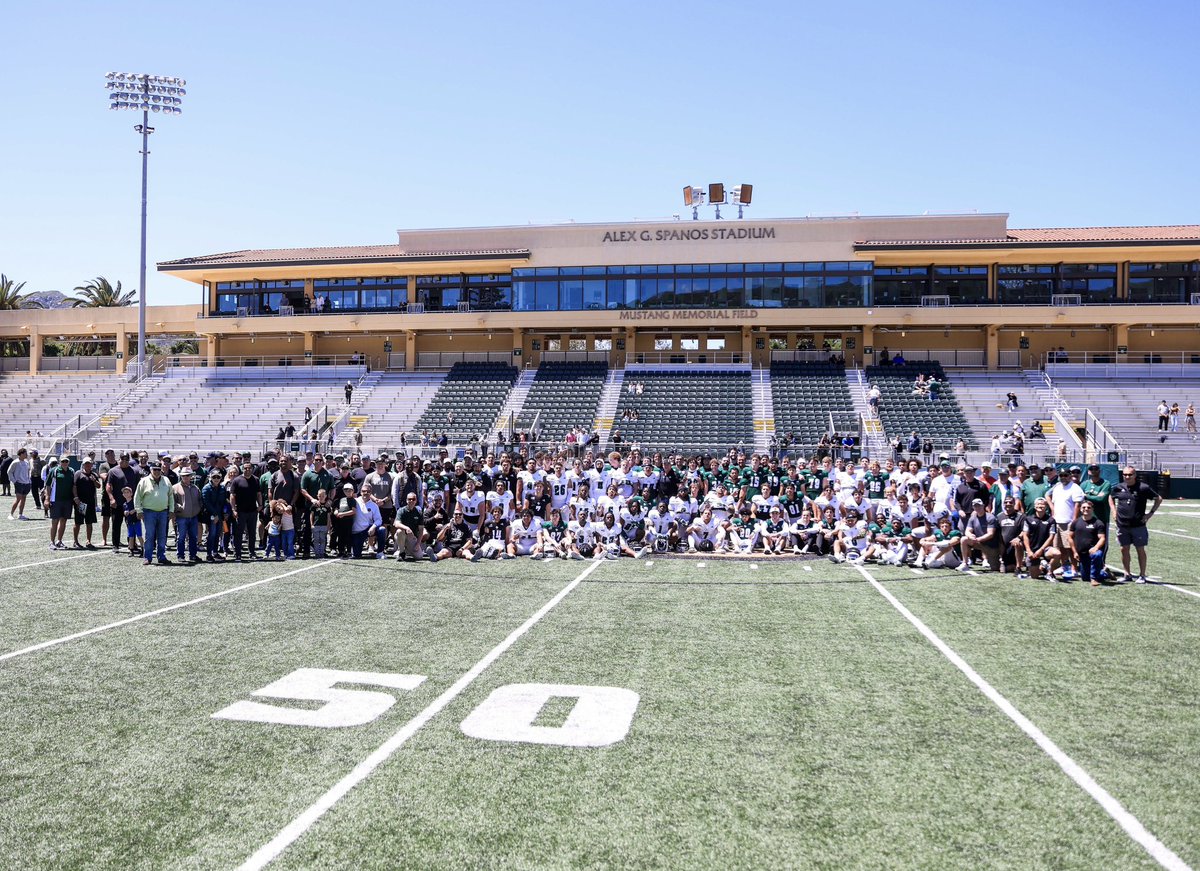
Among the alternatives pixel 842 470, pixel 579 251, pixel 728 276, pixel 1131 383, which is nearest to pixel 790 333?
pixel 728 276

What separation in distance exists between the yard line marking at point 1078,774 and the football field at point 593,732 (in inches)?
0.9

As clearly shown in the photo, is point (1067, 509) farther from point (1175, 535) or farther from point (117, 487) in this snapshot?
point (117, 487)

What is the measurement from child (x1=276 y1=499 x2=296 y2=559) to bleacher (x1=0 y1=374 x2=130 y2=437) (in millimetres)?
31772

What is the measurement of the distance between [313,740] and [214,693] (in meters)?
1.48

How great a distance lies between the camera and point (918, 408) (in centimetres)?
3484

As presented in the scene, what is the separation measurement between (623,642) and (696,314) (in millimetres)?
33245

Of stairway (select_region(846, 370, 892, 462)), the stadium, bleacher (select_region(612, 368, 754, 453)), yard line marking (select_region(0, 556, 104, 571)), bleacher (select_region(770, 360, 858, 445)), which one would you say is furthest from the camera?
bleacher (select_region(770, 360, 858, 445))

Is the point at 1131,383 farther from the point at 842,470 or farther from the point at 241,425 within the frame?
the point at 241,425

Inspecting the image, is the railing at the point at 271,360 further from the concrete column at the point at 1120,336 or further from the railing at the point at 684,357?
the concrete column at the point at 1120,336

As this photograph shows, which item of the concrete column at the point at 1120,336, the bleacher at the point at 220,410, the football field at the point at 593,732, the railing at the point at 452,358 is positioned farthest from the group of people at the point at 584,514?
the concrete column at the point at 1120,336

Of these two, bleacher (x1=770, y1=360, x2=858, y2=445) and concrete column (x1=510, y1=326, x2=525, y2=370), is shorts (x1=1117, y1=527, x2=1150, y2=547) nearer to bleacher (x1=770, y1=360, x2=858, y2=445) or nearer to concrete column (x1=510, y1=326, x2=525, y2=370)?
bleacher (x1=770, y1=360, x2=858, y2=445)

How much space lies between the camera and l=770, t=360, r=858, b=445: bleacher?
3338cm

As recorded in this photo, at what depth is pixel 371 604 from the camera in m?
10.3

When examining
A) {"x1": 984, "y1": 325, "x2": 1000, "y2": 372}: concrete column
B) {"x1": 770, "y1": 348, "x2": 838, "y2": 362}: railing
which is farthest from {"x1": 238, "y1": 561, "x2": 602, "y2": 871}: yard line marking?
{"x1": 984, "y1": 325, "x2": 1000, "y2": 372}: concrete column
